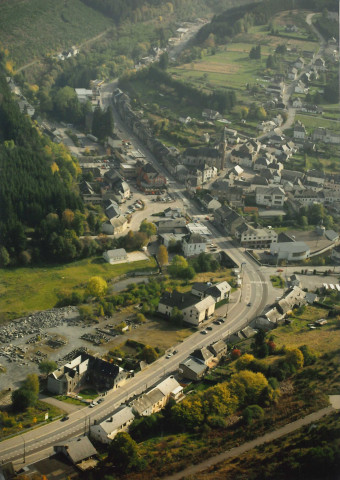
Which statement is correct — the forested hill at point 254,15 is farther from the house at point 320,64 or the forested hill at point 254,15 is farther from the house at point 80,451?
the house at point 80,451

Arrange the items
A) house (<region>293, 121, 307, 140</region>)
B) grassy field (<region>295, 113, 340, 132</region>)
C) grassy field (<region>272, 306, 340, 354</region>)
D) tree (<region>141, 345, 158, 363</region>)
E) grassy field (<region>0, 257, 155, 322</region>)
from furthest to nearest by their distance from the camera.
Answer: grassy field (<region>295, 113, 340, 132</region>)
house (<region>293, 121, 307, 140</region>)
grassy field (<region>0, 257, 155, 322</region>)
grassy field (<region>272, 306, 340, 354</region>)
tree (<region>141, 345, 158, 363</region>)

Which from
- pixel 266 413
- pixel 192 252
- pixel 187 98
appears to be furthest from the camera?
pixel 187 98

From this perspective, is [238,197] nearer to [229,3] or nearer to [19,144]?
[19,144]

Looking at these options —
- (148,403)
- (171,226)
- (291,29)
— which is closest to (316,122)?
(291,29)

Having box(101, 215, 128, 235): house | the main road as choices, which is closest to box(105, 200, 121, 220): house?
box(101, 215, 128, 235): house

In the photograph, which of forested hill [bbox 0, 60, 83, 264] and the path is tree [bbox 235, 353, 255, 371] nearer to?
the path

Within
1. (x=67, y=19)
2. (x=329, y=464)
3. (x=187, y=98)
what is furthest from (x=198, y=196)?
(x=67, y=19)

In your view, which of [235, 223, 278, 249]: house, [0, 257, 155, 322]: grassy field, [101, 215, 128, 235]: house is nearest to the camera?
[0, 257, 155, 322]: grassy field
